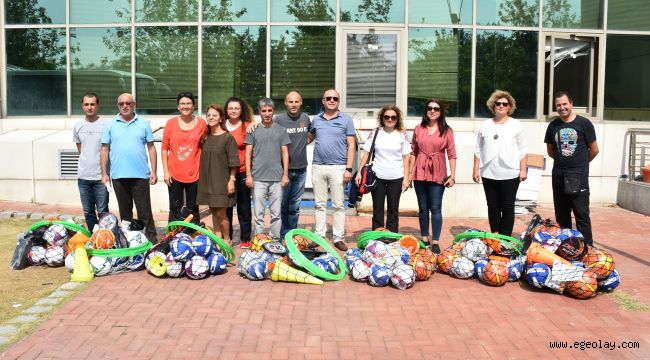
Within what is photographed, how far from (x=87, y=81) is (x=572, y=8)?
904 centimetres

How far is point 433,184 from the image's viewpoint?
7.32 meters

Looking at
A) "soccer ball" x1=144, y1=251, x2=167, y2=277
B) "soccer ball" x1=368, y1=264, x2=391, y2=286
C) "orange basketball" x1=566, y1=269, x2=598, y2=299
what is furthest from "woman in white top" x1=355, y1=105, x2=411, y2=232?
"soccer ball" x1=144, y1=251, x2=167, y2=277

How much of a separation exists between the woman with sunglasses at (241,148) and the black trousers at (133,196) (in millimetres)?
945

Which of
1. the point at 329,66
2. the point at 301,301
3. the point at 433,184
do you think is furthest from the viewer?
the point at 329,66

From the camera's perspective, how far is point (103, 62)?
460 inches

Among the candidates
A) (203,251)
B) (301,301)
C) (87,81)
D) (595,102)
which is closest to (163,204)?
(87,81)

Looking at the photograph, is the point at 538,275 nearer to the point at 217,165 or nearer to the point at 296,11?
the point at 217,165

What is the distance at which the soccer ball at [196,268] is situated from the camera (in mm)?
6227

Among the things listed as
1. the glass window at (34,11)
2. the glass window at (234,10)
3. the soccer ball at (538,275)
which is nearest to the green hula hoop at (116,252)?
the soccer ball at (538,275)

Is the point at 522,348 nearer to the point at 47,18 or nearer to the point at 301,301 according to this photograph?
the point at 301,301

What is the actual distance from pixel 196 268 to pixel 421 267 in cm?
219

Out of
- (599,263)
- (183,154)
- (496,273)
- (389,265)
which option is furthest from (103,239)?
(599,263)

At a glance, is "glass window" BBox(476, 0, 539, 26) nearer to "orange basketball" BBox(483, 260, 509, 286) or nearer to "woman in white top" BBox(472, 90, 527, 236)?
"woman in white top" BBox(472, 90, 527, 236)

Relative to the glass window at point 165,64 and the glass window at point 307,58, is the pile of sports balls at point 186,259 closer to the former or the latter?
the glass window at point 307,58
